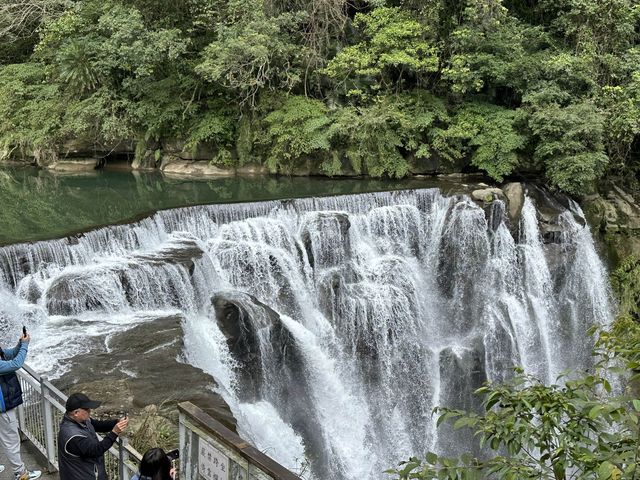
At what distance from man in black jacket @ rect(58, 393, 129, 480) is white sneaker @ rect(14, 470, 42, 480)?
110 centimetres

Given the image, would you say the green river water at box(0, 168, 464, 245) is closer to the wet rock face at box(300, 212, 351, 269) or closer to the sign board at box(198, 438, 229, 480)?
the wet rock face at box(300, 212, 351, 269)

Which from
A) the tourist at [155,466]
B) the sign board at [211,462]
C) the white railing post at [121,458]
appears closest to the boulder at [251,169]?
the white railing post at [121,458]

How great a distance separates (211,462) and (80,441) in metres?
1.30

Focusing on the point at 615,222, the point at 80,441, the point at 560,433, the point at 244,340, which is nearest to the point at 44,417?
the point at 80,441

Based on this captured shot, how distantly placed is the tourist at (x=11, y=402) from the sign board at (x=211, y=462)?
2247mm

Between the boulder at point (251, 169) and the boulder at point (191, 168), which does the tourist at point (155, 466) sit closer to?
the boulder at point (251, 169)

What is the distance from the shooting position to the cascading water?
386 inches

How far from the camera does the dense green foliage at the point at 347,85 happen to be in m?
16.2

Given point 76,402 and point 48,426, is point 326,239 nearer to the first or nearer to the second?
point 48,426

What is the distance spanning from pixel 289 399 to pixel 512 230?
7257 millimetres

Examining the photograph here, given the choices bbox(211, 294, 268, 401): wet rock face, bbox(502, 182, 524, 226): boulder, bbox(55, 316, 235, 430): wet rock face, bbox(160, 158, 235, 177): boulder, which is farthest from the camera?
bbox(160, 158, 235, 177): boulder

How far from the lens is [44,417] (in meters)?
5.23

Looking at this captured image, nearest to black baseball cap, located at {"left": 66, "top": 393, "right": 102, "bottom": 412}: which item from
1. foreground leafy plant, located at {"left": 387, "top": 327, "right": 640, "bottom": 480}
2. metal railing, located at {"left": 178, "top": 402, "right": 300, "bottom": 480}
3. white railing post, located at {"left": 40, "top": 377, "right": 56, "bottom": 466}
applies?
metal railing, located at {"left": 178, "top": 402, "right": 300, "bottom": 480}

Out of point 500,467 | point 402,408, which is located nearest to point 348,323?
point 402,408
